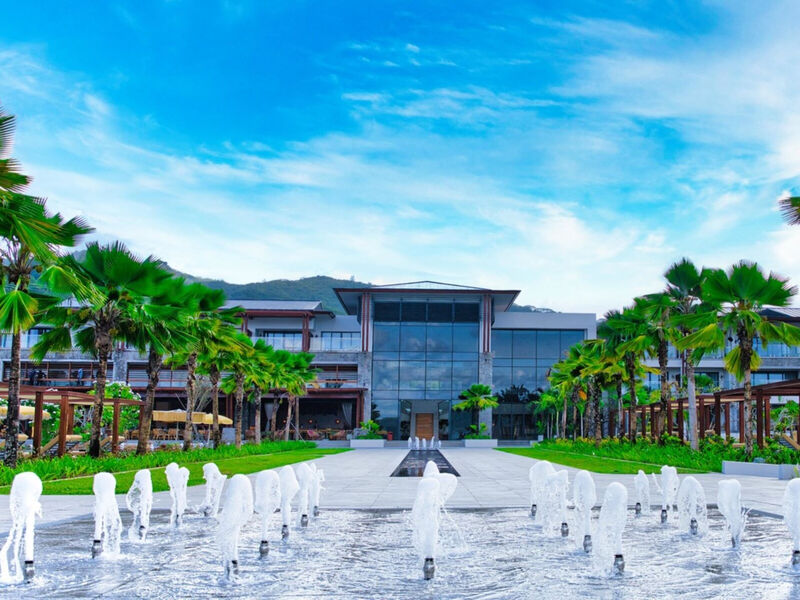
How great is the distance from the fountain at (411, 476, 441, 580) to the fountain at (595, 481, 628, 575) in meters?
1.71

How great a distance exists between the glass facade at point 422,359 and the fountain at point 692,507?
1941 inches

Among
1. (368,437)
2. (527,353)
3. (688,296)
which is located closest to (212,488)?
(688,296)

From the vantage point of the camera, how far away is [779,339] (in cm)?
2242

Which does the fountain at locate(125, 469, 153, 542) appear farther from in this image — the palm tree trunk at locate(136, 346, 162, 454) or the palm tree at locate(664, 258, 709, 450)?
the palm tree at locate(664, 258, 709, 450)

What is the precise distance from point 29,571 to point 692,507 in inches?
301

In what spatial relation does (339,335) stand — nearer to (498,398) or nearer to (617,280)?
(498,398)

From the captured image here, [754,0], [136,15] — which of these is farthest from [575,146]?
[136,15]

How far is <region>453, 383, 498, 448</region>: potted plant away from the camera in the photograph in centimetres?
5653

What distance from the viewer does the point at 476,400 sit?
2247 inches

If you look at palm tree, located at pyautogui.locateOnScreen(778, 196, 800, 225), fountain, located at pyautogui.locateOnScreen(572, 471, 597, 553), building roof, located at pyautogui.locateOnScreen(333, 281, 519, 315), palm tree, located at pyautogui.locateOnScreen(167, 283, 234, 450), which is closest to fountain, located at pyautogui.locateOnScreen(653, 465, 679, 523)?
fountain, located at pyautogui.locateOnScreen(572, 471, 597, 553)

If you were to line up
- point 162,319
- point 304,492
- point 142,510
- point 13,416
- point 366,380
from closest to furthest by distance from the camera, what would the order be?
point 142,510
point 304,492
point 13,416
point 162,319
point 366,380

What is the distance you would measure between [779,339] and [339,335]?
158 ft

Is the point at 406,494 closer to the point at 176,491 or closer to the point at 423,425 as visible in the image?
the point at 176,491

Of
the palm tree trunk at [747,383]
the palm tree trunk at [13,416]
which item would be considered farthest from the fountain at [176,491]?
the palm tree trunk at [747,383]
